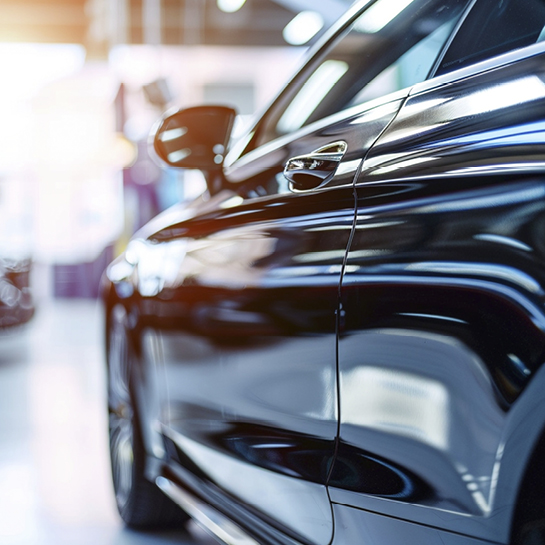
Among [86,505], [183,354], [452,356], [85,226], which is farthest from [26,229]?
[452,356]

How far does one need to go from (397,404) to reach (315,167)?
49 cm

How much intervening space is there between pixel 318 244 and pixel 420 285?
11.1 inches

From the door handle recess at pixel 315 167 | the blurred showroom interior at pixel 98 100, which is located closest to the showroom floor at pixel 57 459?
the door handle recess at pixel 315 167

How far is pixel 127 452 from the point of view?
230 cm

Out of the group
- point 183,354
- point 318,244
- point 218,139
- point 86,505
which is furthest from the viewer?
point 86,505

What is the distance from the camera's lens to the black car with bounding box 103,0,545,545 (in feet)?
2.90

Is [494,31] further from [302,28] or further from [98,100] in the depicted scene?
[98,100]

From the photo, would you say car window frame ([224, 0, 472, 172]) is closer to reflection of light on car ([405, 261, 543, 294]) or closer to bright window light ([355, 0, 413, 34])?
bright window light ([355, 0, 413, 34])

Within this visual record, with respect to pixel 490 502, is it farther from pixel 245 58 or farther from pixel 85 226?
pixel 85 226

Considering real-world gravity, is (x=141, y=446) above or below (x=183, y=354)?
below

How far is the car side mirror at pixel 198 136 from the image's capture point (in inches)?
78.8

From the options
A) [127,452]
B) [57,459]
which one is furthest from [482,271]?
[57,459]

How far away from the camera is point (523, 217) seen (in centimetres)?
86

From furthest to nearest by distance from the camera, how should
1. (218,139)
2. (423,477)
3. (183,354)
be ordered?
(218,139) → (183,354) → (423,477)
